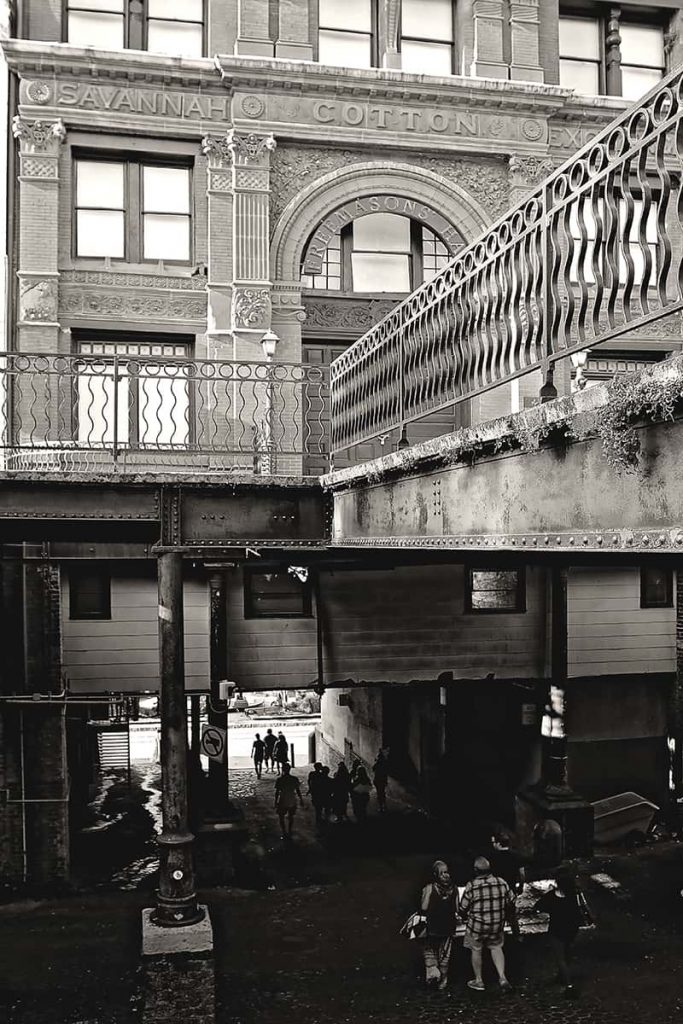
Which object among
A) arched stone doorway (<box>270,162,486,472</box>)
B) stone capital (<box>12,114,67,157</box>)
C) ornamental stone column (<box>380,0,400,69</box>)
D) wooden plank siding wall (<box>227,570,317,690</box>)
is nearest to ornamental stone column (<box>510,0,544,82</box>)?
ornamental stone column (<box>380,0,400,69</box>)

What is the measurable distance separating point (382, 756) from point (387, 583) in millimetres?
6028

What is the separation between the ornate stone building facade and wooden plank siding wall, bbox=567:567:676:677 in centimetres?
33

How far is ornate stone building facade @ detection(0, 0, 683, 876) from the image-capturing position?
61.1 ft

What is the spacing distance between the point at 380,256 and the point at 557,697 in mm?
9886

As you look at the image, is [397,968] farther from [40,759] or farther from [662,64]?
[662,64]

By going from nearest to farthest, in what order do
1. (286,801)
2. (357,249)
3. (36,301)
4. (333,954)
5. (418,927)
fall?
(418,927), (333,954), (286,801), (36,301), (357,249)

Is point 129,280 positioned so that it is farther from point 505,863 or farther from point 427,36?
point 505,863

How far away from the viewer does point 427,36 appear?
2045 cm

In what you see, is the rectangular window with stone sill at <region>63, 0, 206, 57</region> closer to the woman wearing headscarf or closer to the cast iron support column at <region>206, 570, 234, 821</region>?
the cast iron support column at <region>206, 570, 234, 821</region>

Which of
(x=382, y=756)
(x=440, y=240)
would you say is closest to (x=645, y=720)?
(x=382, y=756)

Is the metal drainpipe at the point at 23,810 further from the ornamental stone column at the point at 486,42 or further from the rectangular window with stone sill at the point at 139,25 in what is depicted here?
the ornamental stone column at the point at 486,42

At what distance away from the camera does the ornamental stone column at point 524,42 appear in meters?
20.3

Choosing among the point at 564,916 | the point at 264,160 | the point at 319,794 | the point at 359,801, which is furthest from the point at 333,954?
the point at 264,160

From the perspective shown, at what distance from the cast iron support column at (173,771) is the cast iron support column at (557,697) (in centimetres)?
789
